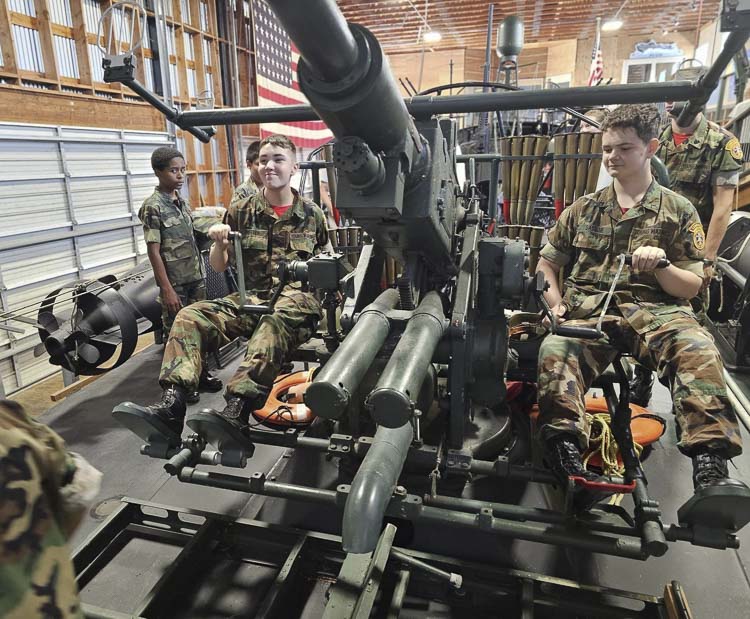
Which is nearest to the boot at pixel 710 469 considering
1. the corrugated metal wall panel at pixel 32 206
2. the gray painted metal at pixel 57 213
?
the gray painted metal at pixel 57 213

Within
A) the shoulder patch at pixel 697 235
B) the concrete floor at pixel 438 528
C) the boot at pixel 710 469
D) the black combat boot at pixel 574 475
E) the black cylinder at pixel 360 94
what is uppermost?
the black cylinder at pixel 360 94

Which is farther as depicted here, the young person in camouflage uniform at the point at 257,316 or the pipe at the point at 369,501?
the young person in camouflage uniform at the point at 257,316

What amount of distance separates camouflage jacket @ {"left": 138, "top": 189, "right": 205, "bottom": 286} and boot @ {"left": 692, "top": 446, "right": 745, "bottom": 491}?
11.3ft

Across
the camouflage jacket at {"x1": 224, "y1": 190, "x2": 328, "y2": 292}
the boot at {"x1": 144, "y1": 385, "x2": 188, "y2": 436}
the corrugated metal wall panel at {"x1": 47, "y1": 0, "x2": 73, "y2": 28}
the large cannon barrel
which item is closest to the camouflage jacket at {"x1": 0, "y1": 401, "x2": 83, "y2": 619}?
the large cannon barrel

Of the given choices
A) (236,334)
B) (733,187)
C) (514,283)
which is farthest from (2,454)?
(733,187)

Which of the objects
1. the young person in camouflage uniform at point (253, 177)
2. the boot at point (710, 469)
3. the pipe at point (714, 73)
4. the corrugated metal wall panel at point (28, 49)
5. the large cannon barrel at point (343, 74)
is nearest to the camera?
the large cannon barrel at point (343, 74)

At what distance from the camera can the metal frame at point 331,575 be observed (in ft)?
5.94

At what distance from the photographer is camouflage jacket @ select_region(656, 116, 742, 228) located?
354 centimetres

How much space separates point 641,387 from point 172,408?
8.72ft

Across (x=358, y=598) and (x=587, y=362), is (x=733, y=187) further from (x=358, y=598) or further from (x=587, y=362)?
(x=358, y=598)

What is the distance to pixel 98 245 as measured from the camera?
5.39 m

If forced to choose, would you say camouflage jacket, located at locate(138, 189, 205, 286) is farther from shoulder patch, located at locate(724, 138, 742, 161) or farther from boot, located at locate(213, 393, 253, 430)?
shoulder patch, located at locate(724, 138, 742, 161)

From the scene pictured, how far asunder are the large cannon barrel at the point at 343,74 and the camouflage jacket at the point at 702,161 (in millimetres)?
2785

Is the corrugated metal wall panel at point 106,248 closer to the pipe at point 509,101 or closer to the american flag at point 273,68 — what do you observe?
the american flag at point 273,68
